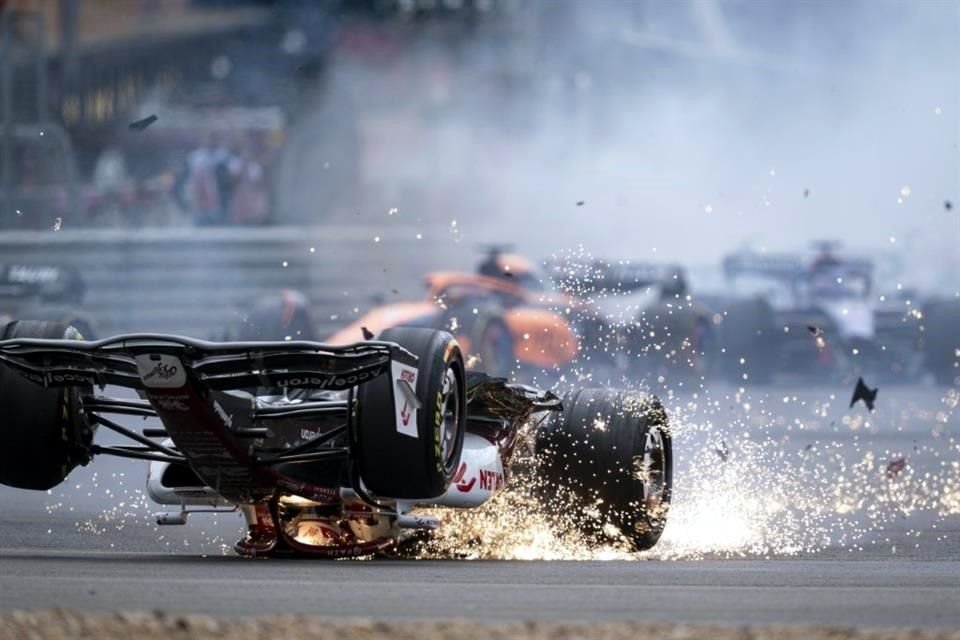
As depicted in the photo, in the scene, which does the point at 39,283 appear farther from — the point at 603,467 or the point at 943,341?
the point at 603,467

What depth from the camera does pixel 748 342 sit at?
17.2 m

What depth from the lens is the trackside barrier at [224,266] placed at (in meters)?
16.7

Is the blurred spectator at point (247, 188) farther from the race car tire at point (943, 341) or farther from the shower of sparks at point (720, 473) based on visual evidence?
the race car tire at point (943, 341)

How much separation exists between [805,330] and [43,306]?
712cm

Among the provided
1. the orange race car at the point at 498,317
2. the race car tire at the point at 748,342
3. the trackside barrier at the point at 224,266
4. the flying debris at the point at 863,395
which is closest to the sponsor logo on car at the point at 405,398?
the flying debris at the point at 863,395

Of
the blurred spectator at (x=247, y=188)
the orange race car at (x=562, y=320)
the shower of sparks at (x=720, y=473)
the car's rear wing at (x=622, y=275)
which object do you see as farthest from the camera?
the blurred spectator at (x=247, y=188)

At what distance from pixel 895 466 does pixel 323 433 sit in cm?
580

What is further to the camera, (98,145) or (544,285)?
(98,145)

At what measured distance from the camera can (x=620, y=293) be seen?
15.3 meters

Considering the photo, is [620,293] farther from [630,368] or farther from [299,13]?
[299,13]

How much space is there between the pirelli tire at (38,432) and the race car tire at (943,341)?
36.8 feet

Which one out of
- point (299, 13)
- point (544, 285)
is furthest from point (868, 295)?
point (299, 13)

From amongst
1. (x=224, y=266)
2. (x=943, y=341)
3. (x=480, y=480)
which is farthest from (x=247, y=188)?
(x=480, y=480)

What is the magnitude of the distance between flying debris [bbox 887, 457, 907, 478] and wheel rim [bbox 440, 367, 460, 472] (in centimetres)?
518
